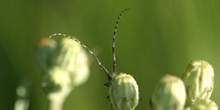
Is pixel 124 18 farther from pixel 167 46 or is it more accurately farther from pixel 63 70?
pixel 63 70

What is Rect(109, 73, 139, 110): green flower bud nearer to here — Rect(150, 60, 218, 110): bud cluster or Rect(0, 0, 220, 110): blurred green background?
Rect(150, 60, 218, 110): bud cluster

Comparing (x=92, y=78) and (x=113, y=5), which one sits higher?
(x=113, y=5)

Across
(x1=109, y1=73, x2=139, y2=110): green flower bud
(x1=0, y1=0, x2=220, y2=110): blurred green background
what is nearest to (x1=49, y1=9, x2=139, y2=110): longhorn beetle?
(x1=109, y1=73, x2=139, y2=110): green flower bud

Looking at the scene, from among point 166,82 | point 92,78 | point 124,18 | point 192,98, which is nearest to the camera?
point 166,82

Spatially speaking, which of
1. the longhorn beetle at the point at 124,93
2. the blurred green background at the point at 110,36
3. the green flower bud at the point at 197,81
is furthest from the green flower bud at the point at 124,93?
the blurred green background at the point at 110,36

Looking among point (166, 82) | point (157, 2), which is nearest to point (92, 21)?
point (157, 2)
